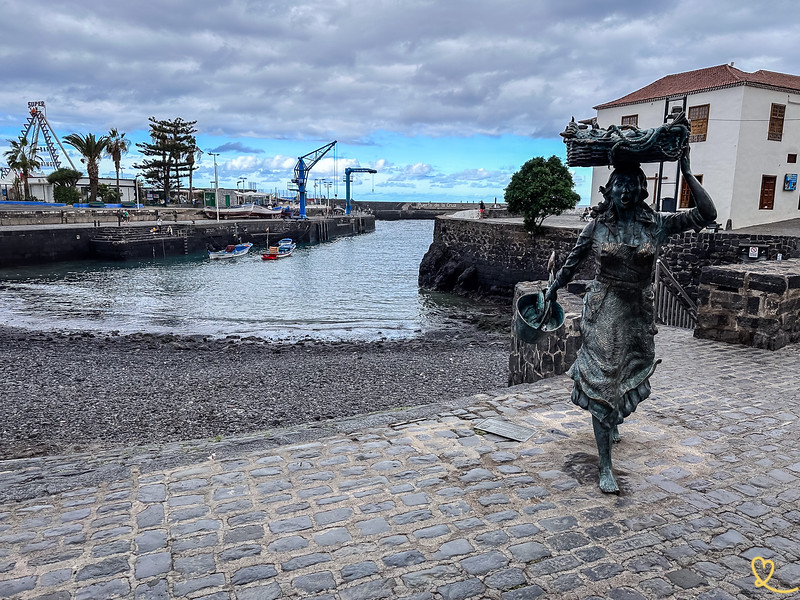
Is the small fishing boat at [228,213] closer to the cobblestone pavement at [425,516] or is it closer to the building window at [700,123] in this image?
the building window at [700,123]

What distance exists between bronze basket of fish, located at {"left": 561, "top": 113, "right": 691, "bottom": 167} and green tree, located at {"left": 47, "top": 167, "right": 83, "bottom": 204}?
217 feet

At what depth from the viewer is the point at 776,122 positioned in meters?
26.8

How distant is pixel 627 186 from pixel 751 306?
248 inches

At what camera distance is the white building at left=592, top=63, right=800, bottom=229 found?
85.3 feet

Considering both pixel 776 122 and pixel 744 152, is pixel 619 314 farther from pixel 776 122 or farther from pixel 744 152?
pixel 776 122

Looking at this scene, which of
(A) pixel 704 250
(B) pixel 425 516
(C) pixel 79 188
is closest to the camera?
(B) pixel 425 516

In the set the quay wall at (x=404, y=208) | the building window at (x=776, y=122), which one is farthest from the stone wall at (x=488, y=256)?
the quay wall at (x=404, y=208)

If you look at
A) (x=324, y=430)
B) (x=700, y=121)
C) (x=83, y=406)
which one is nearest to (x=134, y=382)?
(x=83, y=406)

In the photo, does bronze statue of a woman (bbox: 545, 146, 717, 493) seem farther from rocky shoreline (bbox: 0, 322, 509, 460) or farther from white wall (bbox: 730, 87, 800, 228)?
white wall (bbox: 730, 87, 800, 228)

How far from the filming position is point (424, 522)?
13.2 ft

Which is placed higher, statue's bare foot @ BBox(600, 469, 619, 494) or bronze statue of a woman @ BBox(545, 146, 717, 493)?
bronze statue of a woman @ BBox(545, 146, 717, 493)

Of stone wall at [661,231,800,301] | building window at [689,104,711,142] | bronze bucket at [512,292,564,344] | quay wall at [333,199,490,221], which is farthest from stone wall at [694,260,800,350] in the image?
quay wall at [333,199,490,221]

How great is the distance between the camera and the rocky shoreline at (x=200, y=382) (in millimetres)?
8914

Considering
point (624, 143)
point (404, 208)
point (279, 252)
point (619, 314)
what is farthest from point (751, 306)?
point (404, 208)
